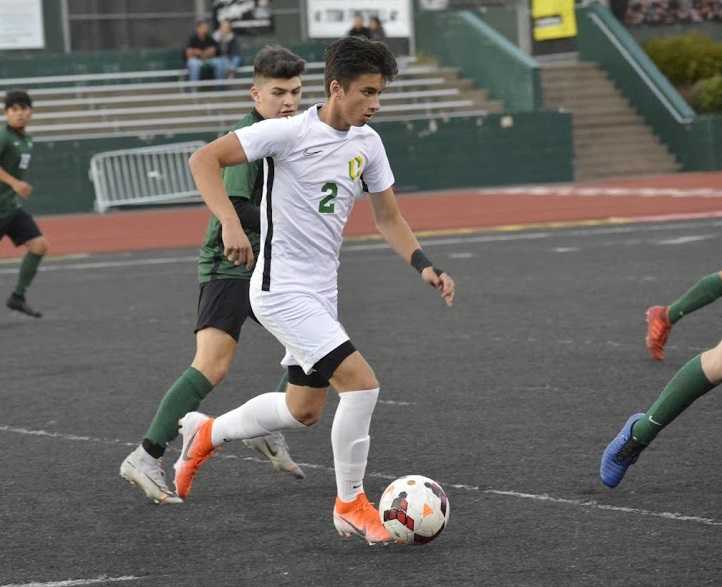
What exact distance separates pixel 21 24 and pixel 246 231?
2602cm

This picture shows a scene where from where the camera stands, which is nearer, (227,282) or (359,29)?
(227,282)

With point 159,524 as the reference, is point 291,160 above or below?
above

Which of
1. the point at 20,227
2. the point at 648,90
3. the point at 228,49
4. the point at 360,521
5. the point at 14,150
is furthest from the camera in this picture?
the point at 648,90

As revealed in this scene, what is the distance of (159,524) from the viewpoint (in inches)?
260

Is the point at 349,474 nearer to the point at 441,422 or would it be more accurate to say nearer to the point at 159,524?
the point at 159,524

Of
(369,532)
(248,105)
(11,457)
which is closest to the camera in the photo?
(369,532)

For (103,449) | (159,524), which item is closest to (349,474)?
(159,524)

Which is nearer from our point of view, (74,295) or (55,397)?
(55,397)

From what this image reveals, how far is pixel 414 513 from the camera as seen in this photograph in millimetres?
5992

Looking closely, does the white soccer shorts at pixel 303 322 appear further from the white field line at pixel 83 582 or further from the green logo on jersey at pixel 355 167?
the white field line at pixel 83 582

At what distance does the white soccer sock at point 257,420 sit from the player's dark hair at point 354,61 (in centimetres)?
135

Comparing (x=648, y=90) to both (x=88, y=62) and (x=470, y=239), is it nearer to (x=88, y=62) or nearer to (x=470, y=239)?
(x=88, y=62)

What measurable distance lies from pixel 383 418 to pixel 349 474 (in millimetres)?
2919

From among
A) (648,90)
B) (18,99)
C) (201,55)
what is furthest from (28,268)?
(648,90)
